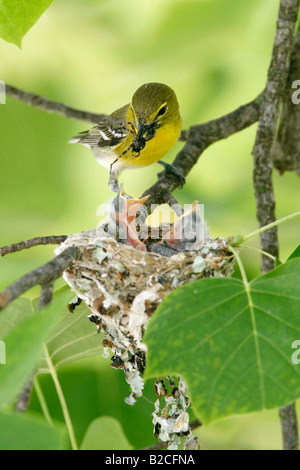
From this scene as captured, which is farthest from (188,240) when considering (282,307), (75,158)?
(75,158)

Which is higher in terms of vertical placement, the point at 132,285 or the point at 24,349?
the point at 132,285

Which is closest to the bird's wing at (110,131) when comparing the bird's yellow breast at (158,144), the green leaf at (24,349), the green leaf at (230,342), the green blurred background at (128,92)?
the bird's yellow breast at (158,144)

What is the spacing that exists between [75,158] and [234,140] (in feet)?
4.00

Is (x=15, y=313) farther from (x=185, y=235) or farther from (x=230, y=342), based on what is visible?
(x=230, y=342)

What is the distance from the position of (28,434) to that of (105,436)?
28.1 inches

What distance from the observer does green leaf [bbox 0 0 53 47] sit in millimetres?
1423

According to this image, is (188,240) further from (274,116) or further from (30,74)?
(30,74)

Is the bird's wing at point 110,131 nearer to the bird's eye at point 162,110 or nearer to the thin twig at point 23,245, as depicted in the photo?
the bird's eye at point 162,110

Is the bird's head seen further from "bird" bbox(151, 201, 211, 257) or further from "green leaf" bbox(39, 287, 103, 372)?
"green leaf" bbox(39, 287, 103, 372)

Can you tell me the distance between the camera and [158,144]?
9.13ft

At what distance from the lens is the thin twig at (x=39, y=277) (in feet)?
3.35

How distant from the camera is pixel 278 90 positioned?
2.46 m

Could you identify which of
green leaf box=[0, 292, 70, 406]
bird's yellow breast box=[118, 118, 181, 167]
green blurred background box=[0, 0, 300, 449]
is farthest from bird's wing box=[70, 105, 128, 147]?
green leaf box=[0, 292, 70, 406]

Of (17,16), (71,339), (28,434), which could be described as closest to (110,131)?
(71,339)
